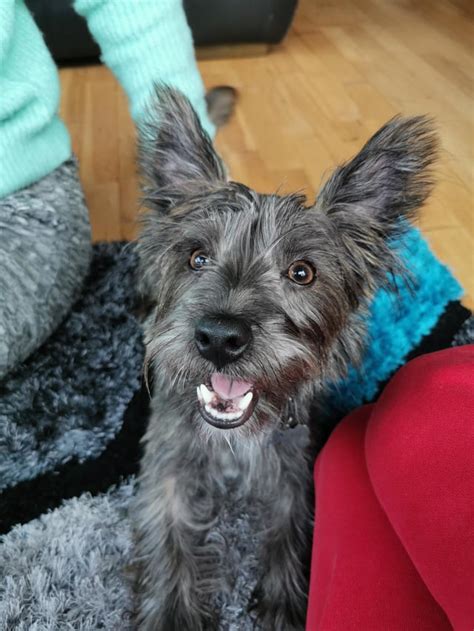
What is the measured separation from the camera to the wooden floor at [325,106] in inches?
108

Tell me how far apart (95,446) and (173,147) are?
0.90 metres

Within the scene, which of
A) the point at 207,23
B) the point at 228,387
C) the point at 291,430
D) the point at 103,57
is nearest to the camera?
the point at 228,387

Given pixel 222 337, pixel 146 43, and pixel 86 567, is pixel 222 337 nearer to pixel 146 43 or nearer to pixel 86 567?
pixel 86 567

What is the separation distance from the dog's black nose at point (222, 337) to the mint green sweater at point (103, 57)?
0.87 meters

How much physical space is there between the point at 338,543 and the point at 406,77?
3.43 m

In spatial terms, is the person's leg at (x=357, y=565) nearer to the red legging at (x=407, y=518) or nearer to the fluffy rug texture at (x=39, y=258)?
the red legging at (x=407, y=518)

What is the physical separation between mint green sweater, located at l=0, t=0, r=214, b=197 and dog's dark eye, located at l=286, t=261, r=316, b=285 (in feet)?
2.43

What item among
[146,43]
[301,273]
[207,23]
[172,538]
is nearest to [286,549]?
[172,538]

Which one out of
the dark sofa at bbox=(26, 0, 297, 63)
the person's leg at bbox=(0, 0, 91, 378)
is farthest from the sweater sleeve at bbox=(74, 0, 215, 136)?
the dark sofa at bbox=(26, 0, 297, 63)

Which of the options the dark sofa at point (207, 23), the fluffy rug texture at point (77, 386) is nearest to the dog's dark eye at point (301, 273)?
the fluffy rug texture at point (77, 386)

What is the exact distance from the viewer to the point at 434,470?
1.07 metres

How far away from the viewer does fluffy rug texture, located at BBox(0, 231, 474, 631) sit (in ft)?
4.67

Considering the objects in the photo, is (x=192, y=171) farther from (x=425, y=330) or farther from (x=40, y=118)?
(x=425, y=330)

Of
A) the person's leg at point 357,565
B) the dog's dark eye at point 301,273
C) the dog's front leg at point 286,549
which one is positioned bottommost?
the dog's front leg at point 286,549
